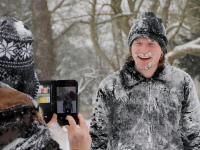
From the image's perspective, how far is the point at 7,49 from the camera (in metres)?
0.83

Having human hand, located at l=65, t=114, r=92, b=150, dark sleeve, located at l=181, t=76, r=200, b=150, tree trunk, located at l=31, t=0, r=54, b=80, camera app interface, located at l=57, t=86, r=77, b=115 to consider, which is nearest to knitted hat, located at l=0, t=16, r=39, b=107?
human hand, located at l=65, t=114, r=92, b=150

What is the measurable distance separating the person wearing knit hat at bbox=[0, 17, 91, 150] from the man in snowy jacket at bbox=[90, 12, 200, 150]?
4.22 ft

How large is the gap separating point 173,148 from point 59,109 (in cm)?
98

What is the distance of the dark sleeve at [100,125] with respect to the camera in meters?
2.14

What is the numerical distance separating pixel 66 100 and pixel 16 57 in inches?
33.3

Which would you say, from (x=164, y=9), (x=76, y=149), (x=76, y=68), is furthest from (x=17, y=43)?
(x=76, y=68)

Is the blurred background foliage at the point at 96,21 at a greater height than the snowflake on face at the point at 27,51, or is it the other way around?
the blurred background foliage at the point at 96,21

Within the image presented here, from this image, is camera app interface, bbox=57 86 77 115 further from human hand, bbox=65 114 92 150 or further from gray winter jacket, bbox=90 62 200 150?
gray winter jacket, bbox=90 62 200 150

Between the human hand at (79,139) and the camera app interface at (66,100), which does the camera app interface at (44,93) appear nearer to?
the camera app interface at (66,100)

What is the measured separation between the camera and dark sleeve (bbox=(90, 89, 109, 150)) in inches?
84.1

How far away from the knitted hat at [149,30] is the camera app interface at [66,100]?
77cm

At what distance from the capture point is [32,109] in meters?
0.86

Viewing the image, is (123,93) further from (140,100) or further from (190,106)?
(190,106)

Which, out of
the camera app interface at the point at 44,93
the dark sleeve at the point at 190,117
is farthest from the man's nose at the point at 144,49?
the camera app interface at the point at 44,93
